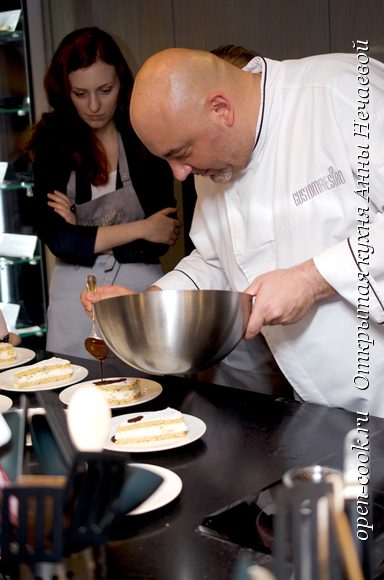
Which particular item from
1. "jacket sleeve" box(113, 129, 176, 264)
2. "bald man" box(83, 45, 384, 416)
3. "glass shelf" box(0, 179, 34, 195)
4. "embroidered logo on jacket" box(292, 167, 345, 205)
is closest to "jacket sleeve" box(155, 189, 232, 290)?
"bald man" box(83, 45, 384, 416)

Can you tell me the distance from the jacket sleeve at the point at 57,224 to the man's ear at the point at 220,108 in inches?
41.8

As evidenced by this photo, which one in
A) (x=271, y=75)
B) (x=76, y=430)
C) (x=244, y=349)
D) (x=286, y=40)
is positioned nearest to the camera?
(x=76, y=430)

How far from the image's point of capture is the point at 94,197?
7.47ft

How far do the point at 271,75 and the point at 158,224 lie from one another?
0.93 m

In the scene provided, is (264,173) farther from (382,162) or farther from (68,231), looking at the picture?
(68,231)

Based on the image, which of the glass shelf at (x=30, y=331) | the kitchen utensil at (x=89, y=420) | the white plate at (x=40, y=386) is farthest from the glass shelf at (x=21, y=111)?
the kitchen utensil at (x=89, y=420)

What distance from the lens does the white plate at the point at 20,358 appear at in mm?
1590

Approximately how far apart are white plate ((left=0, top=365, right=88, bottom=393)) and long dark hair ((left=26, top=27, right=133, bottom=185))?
967 millimetres

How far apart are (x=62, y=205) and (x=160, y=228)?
1.30 feet

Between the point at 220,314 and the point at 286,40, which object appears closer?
the point at 220,314

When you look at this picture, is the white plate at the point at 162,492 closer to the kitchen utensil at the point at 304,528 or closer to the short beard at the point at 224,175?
the kitchen utensil at the point at 304,528

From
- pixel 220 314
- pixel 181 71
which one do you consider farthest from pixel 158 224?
pixel 220 314

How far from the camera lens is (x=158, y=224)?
2176mm

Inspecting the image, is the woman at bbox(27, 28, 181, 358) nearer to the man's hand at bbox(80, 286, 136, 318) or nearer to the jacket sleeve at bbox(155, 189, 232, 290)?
the jacket sleeve at bbox(155, 189, 232, 290)
